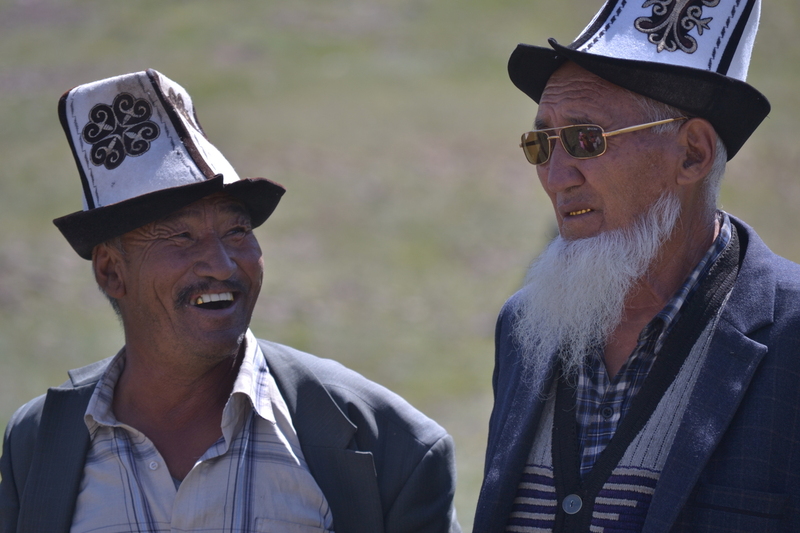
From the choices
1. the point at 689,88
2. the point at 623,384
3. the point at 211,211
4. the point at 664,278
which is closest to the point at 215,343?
the point at 211,211

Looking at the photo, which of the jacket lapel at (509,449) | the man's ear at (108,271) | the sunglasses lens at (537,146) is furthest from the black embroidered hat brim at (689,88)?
the man's ear at (108,271)

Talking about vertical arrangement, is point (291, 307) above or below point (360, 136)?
below

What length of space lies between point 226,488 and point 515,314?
3.86 ft

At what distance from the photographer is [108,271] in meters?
3.23

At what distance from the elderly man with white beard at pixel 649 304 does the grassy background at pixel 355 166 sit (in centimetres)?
488

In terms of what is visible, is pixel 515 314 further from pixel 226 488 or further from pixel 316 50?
pixel 316 50

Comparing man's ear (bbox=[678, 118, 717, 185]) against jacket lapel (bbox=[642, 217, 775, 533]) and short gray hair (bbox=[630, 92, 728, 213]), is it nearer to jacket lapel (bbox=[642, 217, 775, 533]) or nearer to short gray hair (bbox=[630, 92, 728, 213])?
short gray hair (bbox=[630, 92, 728, 213])

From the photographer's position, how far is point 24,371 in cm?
1121

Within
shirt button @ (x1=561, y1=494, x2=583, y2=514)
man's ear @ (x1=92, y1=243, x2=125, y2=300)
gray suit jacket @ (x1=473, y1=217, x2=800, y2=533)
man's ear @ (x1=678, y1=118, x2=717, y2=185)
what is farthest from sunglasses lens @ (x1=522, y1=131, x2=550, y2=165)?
man's ear @ (x1=92, y1=243, x2=125, y2=300)

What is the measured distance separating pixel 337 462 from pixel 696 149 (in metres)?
1.54

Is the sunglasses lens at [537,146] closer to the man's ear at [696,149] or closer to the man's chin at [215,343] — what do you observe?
the man's ear at [696,149]

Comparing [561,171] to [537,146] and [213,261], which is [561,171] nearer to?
[537,146]

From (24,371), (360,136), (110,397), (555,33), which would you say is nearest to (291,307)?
(24,371)

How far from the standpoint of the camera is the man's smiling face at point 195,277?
3025 mm
